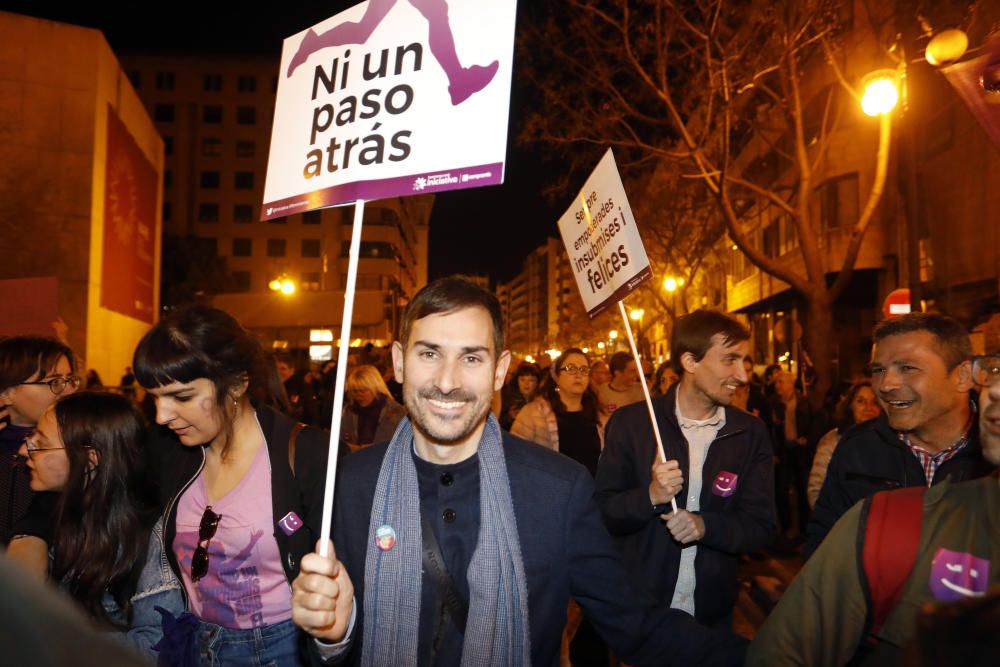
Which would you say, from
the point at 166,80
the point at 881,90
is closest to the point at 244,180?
the point at 166,80

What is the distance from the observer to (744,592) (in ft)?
22.3

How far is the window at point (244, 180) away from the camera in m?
65.4

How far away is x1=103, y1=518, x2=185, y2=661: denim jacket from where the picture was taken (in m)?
2.73

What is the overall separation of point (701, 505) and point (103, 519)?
289 centimetres

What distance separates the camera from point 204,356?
2807 mm

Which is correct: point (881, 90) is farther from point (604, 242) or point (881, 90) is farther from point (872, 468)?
point (872, 468)

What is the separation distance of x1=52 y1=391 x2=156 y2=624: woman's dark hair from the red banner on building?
62.8ft

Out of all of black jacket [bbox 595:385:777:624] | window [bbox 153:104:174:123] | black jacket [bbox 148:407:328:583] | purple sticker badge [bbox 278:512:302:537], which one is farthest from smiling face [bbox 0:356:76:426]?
window [bbox 153:104:174:123]

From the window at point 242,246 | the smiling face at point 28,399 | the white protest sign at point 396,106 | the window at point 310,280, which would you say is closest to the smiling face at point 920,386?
the white protest sign at point 396,106

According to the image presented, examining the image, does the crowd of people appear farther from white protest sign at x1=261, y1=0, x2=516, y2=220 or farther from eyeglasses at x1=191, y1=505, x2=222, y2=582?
white protest sign at x1=261, y1=0, x2=516, y2=220

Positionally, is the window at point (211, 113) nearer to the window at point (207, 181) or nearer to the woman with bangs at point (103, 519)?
the window at point (207, 181)

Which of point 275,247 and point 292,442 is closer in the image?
point 292,442

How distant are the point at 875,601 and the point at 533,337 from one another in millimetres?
189454

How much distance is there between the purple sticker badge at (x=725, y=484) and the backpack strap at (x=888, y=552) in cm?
169
